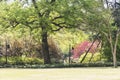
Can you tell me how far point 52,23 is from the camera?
32.0 m

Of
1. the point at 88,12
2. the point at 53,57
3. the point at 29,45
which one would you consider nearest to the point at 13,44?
the point at 29,45

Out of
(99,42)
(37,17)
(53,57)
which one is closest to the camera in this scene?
(37,17)

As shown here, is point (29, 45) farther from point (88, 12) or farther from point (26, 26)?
point (88, 12)

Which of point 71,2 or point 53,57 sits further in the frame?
point 53,57

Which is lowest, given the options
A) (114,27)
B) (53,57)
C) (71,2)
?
(53,57)

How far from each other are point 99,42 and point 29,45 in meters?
6.66

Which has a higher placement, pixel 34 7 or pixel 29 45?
A: pixel 34 7
